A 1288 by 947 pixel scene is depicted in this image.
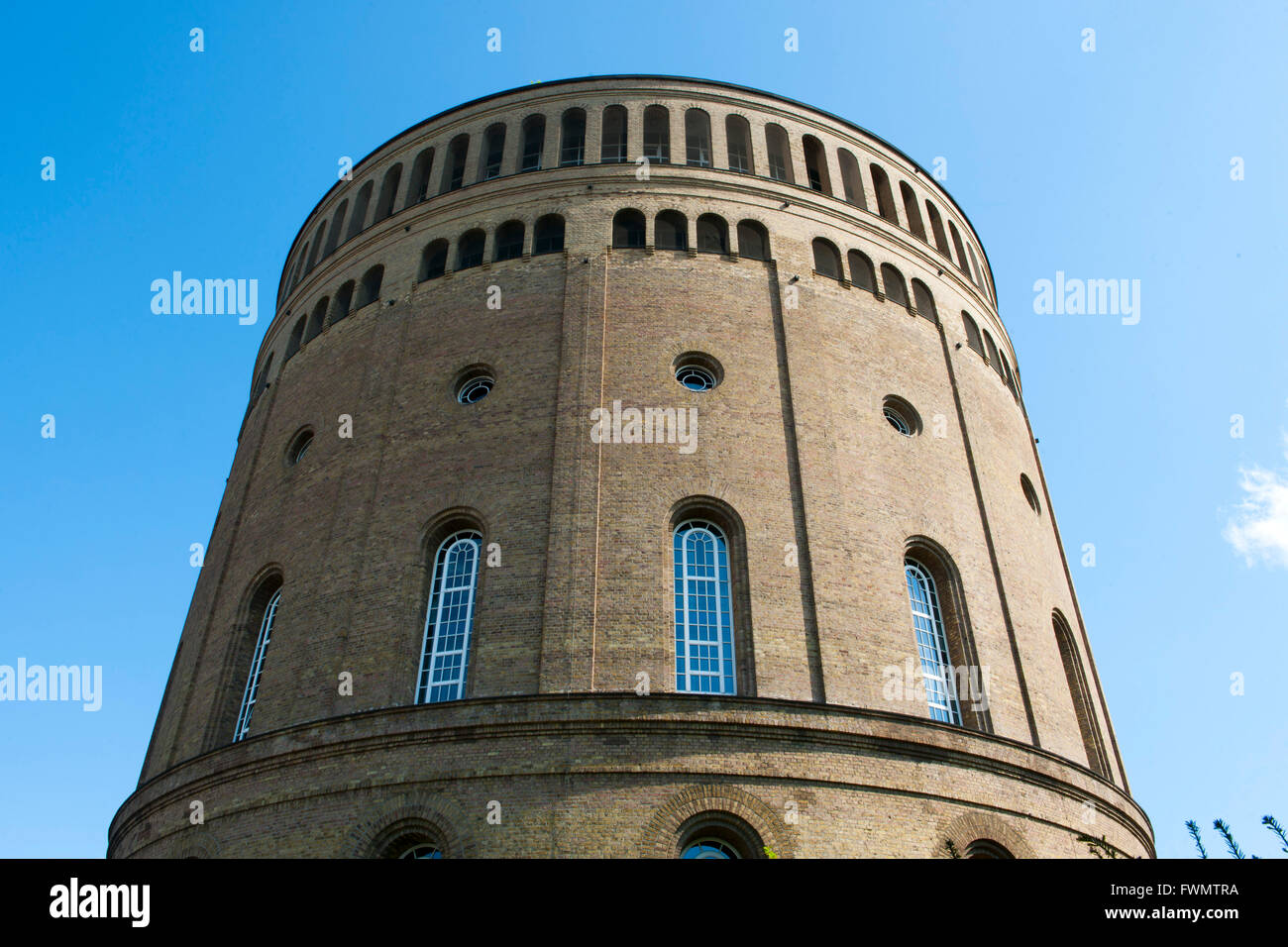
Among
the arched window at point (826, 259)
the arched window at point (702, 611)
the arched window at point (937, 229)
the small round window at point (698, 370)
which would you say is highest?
the arched window at point (937, 229)

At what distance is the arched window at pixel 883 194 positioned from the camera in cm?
2666

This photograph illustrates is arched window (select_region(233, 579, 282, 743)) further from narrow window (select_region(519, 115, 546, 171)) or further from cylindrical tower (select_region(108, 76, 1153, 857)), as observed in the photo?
narrow window (select_region(519, 115, 546, 171))

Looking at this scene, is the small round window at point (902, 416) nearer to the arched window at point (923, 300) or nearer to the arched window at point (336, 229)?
the arched window at point (923, 300)

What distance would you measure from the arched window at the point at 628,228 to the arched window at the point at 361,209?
7748 millimetres

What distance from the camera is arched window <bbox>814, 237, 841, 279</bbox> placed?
947 inches

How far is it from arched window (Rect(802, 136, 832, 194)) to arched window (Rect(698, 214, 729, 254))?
364 centimetres

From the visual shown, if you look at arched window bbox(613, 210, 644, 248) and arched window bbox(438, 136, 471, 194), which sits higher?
arched window bbox(438, 136, 471, 194)

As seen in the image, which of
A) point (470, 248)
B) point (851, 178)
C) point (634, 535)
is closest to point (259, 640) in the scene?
point (634, 535)

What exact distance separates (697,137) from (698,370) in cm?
781

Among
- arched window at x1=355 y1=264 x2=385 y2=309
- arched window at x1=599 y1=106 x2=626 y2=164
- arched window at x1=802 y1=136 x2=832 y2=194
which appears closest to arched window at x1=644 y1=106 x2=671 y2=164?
arched window at x1=599 y1=106 x2=626 y2=164

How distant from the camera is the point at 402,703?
17.4 meters

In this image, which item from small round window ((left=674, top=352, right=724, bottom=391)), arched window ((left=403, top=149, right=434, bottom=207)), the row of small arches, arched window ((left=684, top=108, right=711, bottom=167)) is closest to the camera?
small round window ((left=674, top=352, right=724, bottom=391))

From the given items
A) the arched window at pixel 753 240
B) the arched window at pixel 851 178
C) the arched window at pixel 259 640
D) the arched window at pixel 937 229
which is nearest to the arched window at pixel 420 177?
the arched window at pixel 753 240
